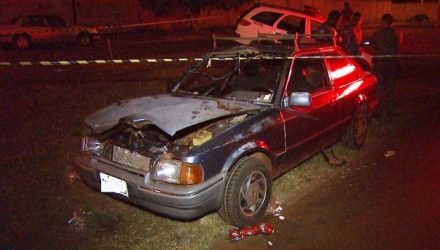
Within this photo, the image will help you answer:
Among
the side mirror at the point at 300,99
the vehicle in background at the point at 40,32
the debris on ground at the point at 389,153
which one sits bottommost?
the debris on ground at the point at 389,153

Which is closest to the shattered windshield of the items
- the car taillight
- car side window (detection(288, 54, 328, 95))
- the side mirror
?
car side window (detection(288, 54, 328, 95))

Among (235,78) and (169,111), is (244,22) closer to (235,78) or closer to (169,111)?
(235,78)

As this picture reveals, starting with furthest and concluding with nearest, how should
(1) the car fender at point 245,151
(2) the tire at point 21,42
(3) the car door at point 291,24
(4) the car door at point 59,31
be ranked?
1. (4) the car door at point 59,31
2. (2) the tire at point 21,42
3. (3) the car door at point 291,24
4. (1) the car fender at point 245,151

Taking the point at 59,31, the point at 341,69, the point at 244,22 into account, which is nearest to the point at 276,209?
the point at 341,69

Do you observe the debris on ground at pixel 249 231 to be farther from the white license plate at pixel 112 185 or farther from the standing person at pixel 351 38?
the standing person at pixel 351 38

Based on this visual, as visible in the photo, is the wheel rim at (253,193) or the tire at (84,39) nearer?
the wheel rim at (253,193)

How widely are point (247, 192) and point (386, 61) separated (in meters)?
4.83

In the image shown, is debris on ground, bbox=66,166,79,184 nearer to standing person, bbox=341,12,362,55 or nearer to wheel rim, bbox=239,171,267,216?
wheel rim, bbox=239,171,267,216

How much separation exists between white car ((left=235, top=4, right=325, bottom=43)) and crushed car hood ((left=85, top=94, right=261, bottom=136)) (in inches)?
355

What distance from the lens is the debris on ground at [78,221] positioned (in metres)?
4.19

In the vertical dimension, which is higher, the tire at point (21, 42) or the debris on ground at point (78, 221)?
the tire at point (21, 42)

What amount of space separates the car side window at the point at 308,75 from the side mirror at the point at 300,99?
1.15ft

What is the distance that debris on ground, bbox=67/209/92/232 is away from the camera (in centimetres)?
419

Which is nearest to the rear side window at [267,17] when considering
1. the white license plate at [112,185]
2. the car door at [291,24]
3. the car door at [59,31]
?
the car door at [291,24]
